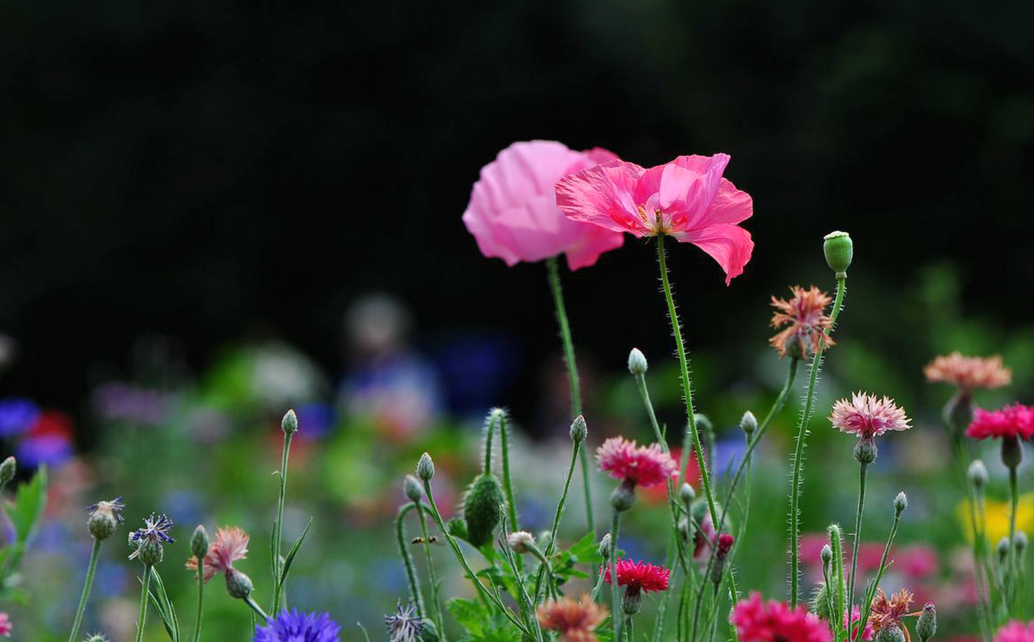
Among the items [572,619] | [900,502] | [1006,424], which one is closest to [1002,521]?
[1006,424]

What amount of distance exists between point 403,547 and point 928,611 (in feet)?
1.07

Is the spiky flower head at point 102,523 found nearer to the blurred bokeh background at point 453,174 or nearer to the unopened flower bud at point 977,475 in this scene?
the unopened flower bud at point 977,475

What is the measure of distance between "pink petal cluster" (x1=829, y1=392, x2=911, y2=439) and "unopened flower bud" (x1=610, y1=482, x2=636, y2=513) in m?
0.13

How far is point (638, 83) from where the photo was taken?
844 centimetres

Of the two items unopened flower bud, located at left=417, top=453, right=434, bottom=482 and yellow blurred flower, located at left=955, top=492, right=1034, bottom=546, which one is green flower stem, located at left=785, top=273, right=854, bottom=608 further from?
yellow blurred flower, located at left=955, top=492, right=1034, bottom=546

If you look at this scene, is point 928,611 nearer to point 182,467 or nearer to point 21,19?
point 182,467

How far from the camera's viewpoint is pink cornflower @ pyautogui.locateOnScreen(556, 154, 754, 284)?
774 millimetres

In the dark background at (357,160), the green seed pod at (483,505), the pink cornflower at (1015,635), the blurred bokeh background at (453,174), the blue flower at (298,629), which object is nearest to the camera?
the pink cornflower at (1015,635)

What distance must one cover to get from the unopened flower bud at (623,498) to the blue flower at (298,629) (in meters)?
0.18

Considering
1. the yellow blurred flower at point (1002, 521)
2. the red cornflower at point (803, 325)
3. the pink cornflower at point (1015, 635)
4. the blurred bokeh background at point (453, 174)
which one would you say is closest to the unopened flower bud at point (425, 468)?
the red cornflower at point (803, 325)

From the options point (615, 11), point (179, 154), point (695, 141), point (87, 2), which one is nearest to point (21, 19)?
point (87, 2)

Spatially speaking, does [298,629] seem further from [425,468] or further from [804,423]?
[804,423]

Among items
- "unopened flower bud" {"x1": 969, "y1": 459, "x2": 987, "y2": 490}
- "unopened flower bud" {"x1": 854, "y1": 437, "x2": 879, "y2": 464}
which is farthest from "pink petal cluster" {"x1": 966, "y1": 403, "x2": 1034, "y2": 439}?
"unopened flower bud" {"x1": 854, "y1": 437, "x2": 879, "y2": 464}

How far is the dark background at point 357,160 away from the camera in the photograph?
25.6 feet
